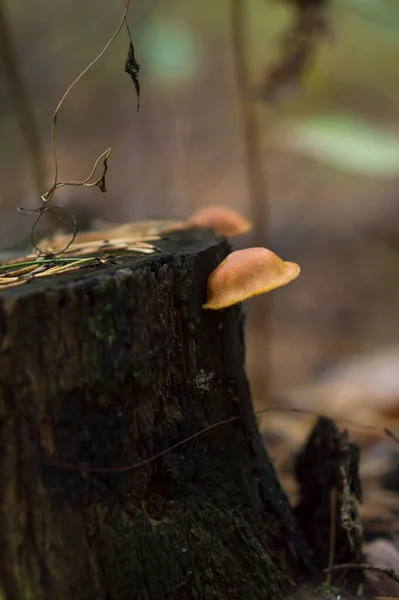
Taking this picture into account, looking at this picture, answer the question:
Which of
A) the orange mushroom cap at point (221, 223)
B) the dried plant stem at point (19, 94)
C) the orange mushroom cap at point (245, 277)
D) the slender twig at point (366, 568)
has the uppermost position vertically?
the dried plant stem at point (19, 94)

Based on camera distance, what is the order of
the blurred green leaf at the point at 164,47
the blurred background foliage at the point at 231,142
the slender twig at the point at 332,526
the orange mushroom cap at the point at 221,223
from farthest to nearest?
the blurred background foliage at the point at 231,142 → the blurred green leaf at the point at 164,47 → the orange mushroom cap at the point at 221,223 → the slender twig at the point at 332,526

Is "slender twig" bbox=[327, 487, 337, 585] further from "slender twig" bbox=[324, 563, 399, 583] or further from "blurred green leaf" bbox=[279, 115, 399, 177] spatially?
"blurred green leaf" bbox=[279, 115, 399, 177]

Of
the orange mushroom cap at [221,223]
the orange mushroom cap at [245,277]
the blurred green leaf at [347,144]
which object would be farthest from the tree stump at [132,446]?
the blurred green leaf at [347,144]

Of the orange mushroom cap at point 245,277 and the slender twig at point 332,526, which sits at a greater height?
the orange mushroom cap at point 245,277

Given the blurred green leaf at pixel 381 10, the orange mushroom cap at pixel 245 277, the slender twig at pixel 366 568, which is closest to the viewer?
the orange mushroom cap at pixel 245 277

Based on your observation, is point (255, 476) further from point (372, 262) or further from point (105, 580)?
point (372, 262)

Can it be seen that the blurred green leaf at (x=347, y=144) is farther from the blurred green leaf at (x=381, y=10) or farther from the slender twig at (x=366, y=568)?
the slender twig at (x=366, y=568)
